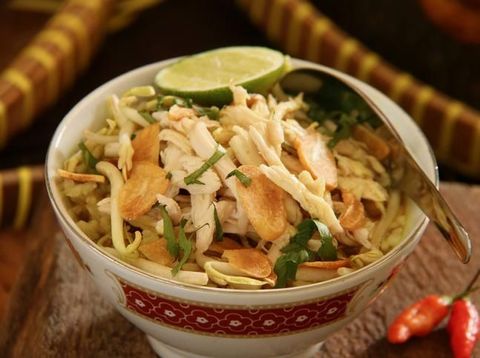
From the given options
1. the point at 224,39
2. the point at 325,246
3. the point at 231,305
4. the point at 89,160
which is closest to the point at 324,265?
the point at 325,246

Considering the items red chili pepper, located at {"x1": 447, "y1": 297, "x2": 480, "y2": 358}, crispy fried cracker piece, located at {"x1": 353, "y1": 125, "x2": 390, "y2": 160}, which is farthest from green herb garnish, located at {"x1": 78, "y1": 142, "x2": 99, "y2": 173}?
red chili pepper, located at {"x1": 447, "y1": 297, "x2": 480, "y2": 358}

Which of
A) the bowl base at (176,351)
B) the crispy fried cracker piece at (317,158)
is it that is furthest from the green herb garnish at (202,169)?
the bowl base at (176,351)

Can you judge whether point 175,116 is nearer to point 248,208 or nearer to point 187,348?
point 248,208

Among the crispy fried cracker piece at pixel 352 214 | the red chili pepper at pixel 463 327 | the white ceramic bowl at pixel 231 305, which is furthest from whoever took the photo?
the red chili pepper at pixel 463 327

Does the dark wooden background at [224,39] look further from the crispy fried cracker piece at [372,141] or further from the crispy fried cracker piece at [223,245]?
the crispy fried cracker piece at [223,245]

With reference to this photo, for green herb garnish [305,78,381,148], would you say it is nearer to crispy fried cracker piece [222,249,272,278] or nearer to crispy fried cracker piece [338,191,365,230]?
crispy fried cracker piece [338,191,365,230]

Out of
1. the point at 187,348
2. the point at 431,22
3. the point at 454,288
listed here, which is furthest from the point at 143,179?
the point at 431,22

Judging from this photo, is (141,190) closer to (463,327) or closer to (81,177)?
(81,177)
